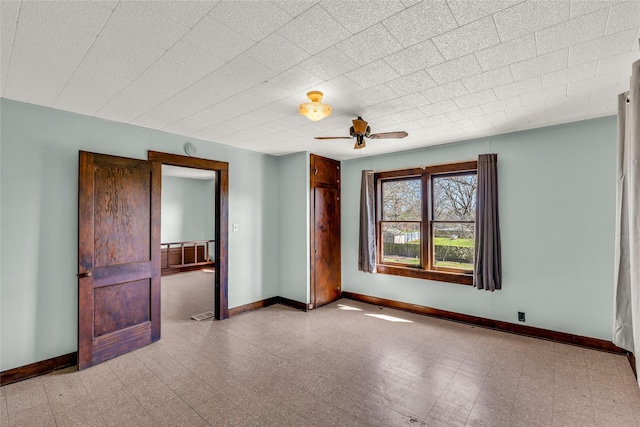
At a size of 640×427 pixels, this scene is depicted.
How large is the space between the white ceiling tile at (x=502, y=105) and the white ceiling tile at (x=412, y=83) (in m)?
0.86

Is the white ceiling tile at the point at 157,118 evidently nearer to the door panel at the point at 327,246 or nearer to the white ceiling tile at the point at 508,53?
the door panel at the point at 327,246

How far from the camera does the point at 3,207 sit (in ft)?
9.02

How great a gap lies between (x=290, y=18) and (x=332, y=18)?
233 mm

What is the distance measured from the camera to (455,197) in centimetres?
457

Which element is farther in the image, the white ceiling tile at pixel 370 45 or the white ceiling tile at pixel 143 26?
the white ceiling tile at pixel 370 45

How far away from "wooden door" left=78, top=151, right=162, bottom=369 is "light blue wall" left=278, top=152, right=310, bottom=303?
2.08 m

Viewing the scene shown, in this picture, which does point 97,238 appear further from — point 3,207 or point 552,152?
point 552,152

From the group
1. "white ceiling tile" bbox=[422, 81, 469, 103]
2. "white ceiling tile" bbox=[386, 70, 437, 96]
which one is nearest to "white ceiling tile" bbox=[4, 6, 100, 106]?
"white ceiling tile" bbox=[386, 70, 437, 96]

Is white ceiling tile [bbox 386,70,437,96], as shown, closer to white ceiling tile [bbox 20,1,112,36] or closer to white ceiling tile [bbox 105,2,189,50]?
white ceiling tile [bbox 105,2,189,50]

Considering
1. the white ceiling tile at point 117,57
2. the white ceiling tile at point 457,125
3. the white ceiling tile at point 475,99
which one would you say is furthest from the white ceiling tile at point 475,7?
the white ceiling tile at point 457,125

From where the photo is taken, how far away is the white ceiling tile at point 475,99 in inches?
106

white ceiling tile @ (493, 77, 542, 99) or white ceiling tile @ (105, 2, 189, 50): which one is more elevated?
white ceiling tile @ (105, 2, 189, 50)

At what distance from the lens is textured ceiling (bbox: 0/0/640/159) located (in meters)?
1.63

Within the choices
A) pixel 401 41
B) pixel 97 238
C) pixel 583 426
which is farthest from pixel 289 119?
pixel 583 426
